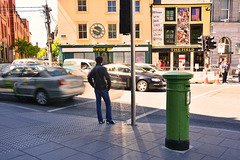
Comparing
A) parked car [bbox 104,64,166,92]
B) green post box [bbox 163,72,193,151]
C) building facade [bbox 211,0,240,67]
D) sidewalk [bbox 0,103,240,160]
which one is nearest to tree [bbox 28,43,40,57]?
building facade [bbox 211,0,240,67]

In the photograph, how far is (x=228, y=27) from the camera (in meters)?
25.4

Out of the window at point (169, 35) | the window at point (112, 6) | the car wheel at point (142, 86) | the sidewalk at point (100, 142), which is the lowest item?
the sidewalk at point (100, 142)

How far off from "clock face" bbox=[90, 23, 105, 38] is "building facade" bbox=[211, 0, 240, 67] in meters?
12.7

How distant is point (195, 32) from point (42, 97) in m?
23.0

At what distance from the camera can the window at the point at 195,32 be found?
88.6 feet

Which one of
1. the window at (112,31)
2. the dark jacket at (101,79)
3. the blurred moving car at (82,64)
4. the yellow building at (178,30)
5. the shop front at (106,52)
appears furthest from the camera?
the window at (112,31)

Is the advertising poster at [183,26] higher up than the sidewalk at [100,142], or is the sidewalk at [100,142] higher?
the advertising poster at [183,26]

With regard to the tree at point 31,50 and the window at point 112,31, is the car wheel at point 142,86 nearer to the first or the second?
the window at point 112,31

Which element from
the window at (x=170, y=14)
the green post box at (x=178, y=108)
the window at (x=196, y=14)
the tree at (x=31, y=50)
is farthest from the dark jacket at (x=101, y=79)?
the tree at (x=31, y=50)

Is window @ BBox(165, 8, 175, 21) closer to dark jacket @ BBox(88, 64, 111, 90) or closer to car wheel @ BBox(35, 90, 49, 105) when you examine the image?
car wheel @ BBox(35, 90, 49, 105)

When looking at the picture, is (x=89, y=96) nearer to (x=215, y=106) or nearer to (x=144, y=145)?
(x=215, y=106)

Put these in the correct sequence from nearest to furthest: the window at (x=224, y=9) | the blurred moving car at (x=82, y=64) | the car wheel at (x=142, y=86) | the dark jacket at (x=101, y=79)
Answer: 1. the dark jacket at (x=101, y=79)
2. the car wheel at (x=142, y=86)
3. the blurred moving car at (x=82, y=64)
4. the window at (x=224, y=9)

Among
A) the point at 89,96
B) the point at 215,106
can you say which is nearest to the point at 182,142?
the point at 215,106

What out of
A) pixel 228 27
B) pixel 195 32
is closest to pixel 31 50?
pixel 195 32
